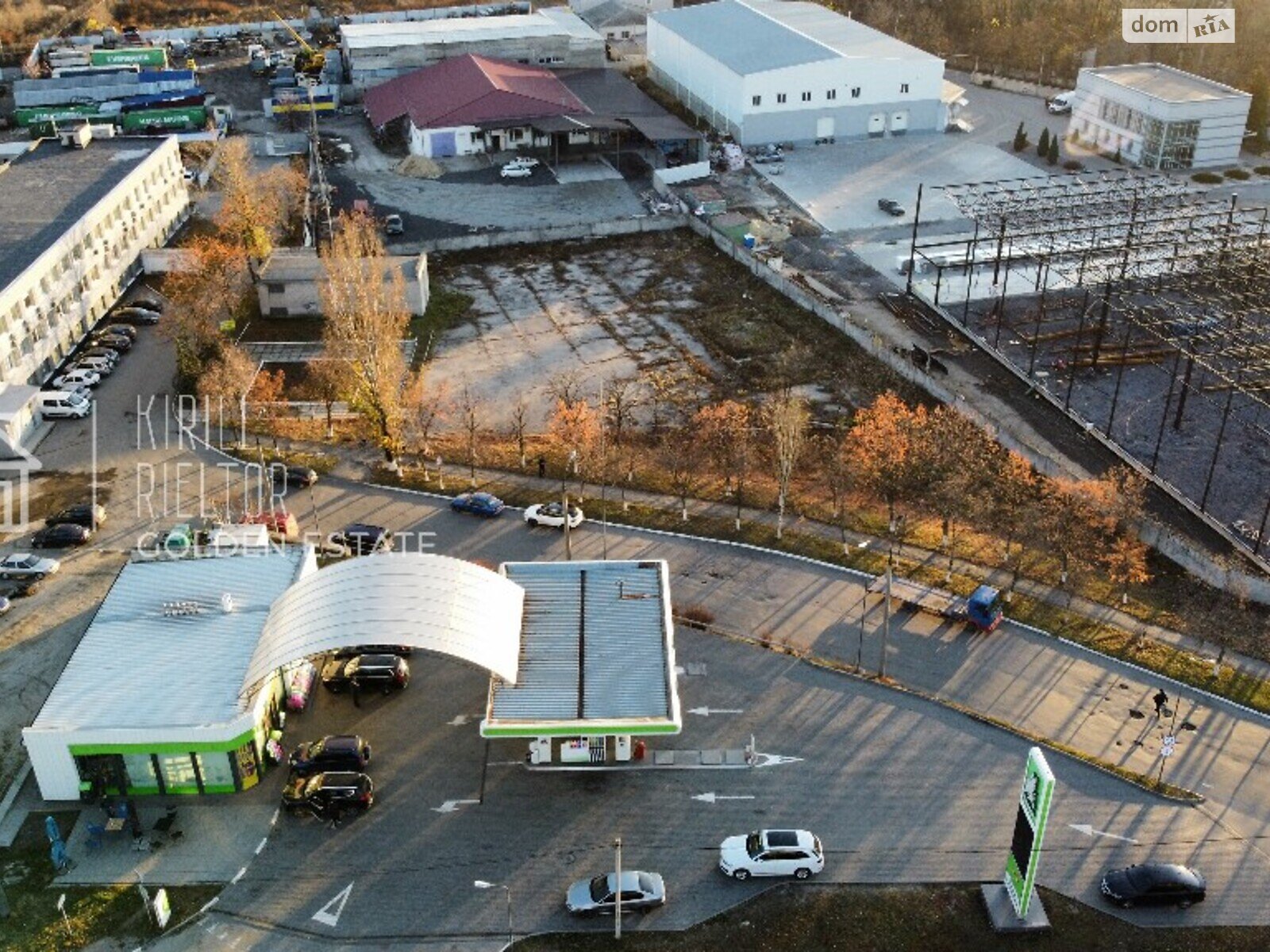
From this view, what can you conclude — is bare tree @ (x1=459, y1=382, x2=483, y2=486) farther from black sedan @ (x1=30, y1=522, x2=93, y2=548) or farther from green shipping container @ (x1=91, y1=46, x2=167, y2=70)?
green shipping container @ (x1=91, y1=46, x2=167, y2=70)

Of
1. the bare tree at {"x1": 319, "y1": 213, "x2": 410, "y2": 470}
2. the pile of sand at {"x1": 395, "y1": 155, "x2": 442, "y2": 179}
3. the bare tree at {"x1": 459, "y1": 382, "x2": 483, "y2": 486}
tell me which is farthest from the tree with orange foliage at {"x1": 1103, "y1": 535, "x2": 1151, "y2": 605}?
the pile of sand at {"x1": 395, "y1": 155, "x2": 442, "y2": 179}

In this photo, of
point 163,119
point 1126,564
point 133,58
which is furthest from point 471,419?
point 133,58

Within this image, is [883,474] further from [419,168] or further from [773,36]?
[773,36]

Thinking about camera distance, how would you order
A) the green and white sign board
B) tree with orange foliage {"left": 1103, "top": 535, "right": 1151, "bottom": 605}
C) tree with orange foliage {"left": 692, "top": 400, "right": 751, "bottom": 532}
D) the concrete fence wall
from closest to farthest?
the green and white sign board, tree with orange foliage {"left": 1103, "top": 535, "right": 1151, "bottom": 605}, tree with orange foliage {"left": 692, "top": 400, "right": 751, "bottom": 532}, the concrete fence wall

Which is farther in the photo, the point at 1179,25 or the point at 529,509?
the point at 1179,25

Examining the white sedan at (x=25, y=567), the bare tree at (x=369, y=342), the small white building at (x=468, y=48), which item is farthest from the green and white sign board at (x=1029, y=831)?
the small white building at (x=468, y=48)

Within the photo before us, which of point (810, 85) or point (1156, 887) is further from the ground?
point (810, 85)
